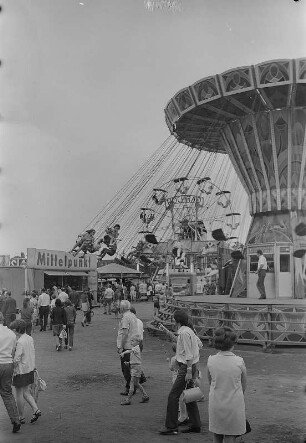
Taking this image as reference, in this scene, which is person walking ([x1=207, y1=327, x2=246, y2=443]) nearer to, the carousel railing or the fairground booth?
the carousel railing

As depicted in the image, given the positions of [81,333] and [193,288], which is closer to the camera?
[81,333]

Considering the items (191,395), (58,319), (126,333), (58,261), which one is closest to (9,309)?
(58,319)

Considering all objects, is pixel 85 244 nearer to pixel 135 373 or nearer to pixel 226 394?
pixel 135 373

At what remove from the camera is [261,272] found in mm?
18766

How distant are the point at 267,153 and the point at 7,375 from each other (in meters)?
16.4

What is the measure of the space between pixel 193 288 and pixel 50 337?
1342 centimetres

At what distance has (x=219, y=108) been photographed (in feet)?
70.1

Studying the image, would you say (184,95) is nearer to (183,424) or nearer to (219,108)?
(219,108)

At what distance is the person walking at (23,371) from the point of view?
698cm

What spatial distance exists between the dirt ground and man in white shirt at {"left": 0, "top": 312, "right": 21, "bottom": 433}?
0.27 metres

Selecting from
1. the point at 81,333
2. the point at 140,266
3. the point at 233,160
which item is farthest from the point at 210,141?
the point at 140,266

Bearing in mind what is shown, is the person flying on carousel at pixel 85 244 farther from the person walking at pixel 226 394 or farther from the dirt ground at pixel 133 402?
the person walking at pixel 226 394

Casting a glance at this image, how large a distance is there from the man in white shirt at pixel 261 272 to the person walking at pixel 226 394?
556 inches

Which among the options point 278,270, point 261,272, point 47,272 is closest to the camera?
point 261,272
